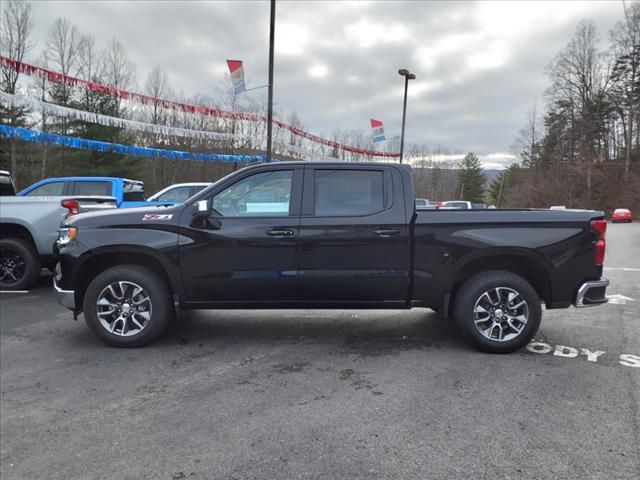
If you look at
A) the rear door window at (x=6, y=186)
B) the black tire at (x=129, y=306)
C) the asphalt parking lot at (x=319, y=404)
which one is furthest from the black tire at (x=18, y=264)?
the black tire at (x=129, y=306)

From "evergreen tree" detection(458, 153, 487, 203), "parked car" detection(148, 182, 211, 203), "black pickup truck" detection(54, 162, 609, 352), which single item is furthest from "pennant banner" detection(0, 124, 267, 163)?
"evergreen tree" detection(458, 153, 487, 203)

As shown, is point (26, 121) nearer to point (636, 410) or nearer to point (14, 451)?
point (14, 451)

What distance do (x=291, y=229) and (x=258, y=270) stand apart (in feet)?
1.76

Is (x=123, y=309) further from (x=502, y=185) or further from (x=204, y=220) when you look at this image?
(x=502, y=185)

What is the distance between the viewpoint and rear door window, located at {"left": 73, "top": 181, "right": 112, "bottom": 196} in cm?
1086

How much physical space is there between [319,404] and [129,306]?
2399 mm

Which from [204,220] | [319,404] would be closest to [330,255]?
[204,220]

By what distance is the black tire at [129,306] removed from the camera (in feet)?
14.7

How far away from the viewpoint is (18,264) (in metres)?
7.42

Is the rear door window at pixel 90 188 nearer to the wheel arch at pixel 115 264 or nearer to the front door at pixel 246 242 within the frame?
the wheel arch at pixel 115 264

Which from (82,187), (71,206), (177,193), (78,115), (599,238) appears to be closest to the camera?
(599,238)

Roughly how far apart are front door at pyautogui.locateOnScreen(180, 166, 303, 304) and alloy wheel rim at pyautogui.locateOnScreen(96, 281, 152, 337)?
1.68ft

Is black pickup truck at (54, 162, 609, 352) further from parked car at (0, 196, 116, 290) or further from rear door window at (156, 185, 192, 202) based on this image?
rear door window at (156, 185, 192, 202)

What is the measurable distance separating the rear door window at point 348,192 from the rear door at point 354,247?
10mm
